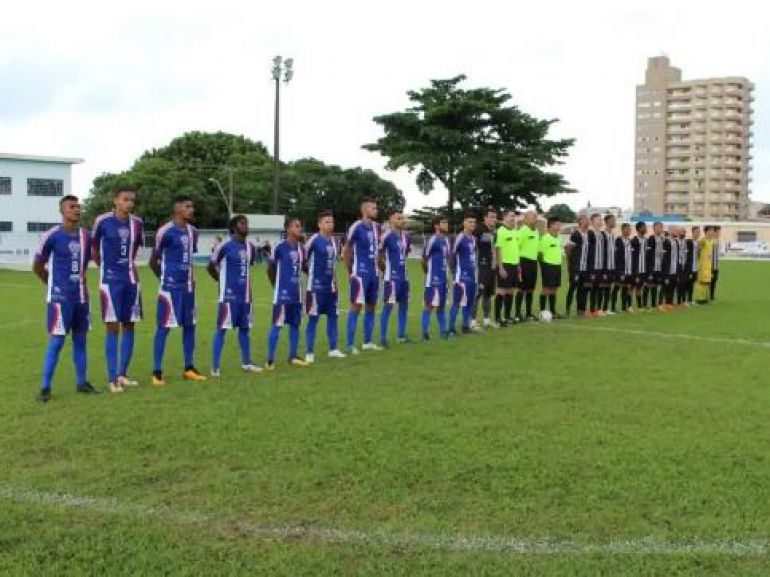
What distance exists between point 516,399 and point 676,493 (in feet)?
9.20

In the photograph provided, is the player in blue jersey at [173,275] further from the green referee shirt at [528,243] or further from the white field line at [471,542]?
the green referee shirt at [528,243]

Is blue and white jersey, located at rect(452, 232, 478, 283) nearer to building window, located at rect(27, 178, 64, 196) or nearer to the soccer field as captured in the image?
the soccer field

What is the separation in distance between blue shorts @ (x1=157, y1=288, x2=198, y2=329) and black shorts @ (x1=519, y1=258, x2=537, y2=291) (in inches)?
278

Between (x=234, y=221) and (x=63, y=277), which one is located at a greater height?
(x=234, y=221)

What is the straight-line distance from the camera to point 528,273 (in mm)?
14445

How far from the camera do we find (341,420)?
6.89m

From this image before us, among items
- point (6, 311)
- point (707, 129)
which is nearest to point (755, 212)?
point (707, 129)

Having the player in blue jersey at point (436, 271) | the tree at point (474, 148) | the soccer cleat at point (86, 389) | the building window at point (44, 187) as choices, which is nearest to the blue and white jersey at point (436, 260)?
the player in blue jersey at point (436, 271)

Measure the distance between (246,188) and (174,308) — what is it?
183 feet

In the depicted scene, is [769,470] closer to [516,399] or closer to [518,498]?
[518,498]

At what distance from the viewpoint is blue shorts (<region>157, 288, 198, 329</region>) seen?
28.5 feet

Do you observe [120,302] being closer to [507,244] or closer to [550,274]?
[507,244]

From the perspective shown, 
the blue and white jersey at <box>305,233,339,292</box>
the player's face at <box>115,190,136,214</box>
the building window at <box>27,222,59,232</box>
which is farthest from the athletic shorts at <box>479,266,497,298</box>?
the building window at <box>27,222,59,232</box>

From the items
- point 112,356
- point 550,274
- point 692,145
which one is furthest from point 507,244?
point 692,145
